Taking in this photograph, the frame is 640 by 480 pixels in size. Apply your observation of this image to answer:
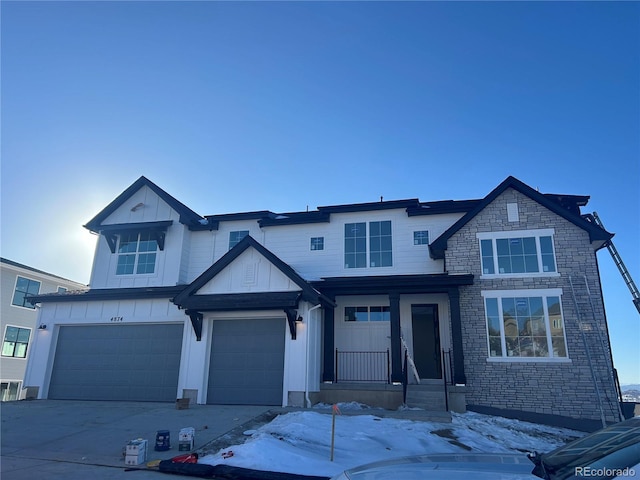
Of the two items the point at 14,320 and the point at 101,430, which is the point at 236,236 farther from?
the point at 14,320

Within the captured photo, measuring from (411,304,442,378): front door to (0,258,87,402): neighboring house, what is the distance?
21.0 m

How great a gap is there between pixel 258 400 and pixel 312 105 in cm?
907

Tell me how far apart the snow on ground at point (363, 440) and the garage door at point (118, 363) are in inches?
236

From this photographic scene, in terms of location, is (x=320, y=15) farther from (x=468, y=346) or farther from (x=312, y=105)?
(x=468, y=346)

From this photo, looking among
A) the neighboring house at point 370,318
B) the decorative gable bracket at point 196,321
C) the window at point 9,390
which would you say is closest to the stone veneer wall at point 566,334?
the neighboring house at point 370,318

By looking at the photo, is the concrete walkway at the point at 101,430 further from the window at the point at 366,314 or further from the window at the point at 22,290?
the window at the point at 22,290

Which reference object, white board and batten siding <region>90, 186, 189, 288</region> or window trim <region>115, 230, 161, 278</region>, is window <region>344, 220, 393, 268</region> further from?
window trim <region>115, 230, 161, 278</region>

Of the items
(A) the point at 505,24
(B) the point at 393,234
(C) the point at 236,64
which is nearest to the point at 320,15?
(C) the point at 236,64

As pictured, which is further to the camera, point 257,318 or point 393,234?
point 393,234

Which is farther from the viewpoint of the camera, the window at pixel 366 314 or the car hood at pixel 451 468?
the window at pixel 366 314

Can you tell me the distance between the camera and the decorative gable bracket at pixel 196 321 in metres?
13.8

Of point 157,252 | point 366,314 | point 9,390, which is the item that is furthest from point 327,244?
point 9,390

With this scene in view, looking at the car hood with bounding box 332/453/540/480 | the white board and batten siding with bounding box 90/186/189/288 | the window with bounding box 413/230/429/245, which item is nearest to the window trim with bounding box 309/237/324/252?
the window with bounding box 413/230/429/245

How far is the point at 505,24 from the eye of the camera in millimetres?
11141
